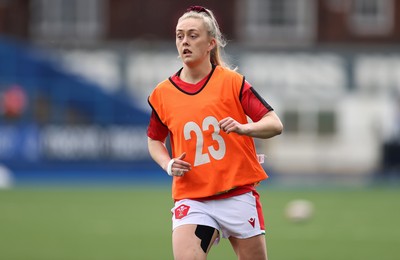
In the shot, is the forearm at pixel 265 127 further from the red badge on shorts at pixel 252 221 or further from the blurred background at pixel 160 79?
the blurred background at pixel 160 79

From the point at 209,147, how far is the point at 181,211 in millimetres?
461

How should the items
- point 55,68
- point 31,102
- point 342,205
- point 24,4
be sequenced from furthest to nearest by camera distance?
point 24,4, point 55,68, point 31,102, point 342,205

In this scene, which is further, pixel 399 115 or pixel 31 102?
pixel 399 115

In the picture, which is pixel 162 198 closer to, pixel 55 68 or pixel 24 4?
pixel 55 68

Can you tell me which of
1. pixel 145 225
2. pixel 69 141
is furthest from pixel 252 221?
pixel 69 141

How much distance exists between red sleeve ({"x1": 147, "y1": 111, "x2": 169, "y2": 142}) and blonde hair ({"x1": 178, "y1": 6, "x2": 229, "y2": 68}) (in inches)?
22.1

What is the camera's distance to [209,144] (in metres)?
7.70

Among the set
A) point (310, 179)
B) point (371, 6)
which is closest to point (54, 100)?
point (310, 179)

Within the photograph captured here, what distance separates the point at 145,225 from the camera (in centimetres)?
1692

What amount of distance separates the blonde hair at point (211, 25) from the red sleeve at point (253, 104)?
0.39 meters

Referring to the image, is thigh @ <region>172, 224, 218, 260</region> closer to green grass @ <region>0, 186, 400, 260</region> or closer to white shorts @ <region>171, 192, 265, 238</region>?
A: white shorts @ <region>171, 192, 265, 238</region>

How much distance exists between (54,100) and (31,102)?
71 cm

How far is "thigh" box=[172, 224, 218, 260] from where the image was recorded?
747cm

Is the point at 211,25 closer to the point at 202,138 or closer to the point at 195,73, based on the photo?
the point at 195,73
